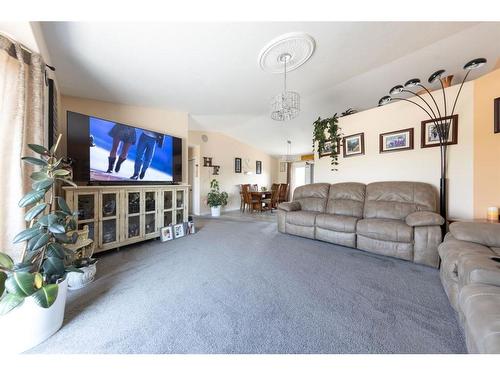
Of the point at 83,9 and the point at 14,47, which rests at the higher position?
the point at 14,47

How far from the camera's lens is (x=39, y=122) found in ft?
4.68

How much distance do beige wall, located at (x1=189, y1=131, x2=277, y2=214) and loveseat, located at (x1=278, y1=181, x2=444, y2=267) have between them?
10.3ft

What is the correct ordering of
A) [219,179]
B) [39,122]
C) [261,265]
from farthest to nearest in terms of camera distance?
[219,179] < [261,265] < [39,122]

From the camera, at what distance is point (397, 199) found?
2668 mm

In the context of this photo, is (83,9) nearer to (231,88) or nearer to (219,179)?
(231,88)

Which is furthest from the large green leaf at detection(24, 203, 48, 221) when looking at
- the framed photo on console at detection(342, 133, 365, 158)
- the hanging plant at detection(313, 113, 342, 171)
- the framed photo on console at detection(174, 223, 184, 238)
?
the framed photo on console at detection(342, 133, 365, 158)

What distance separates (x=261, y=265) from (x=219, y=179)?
438 cm

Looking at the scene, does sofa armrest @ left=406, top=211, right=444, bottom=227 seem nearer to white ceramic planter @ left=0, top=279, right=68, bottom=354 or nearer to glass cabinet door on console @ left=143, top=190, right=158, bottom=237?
white ceramic planter @ left=0, top=279, right=68, bottom=354

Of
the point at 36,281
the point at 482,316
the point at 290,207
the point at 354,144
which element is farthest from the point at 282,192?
the point at 36,281

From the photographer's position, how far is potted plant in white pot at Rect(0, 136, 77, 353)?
0.95 metres

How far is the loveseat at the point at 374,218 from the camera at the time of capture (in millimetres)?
2102

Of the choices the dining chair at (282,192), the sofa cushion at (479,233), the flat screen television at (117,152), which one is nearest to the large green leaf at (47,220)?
the flat screen television at (117,152)
